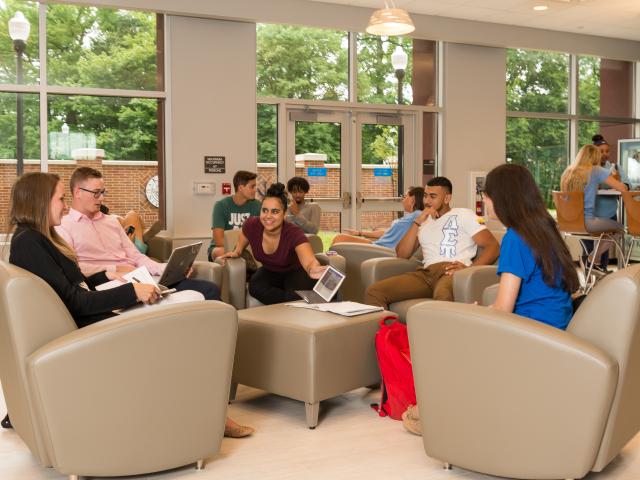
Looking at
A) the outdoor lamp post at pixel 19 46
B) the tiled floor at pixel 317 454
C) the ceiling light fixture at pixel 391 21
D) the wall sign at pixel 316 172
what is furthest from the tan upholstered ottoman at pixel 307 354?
the wall sign at pixel 316 172

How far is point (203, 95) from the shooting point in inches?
333

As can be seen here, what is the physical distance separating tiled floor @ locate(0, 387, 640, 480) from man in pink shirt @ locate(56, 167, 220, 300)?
3.63 feet

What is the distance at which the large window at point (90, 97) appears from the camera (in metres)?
7.87

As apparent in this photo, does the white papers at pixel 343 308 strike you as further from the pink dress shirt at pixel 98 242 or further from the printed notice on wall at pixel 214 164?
the printed notice on wall at pixel 214 164

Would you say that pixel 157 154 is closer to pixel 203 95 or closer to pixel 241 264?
pixel 203 95

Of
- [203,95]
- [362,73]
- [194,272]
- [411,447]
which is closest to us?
[411,447]

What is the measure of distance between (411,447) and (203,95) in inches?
235

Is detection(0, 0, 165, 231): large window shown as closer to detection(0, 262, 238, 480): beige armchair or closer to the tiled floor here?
the tiled floor

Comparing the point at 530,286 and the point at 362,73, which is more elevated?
the point at 362,73

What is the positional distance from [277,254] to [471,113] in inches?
237

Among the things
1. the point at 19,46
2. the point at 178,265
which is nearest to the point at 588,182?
the point at 178,265

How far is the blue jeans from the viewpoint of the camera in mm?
4762

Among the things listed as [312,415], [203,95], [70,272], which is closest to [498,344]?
[312,415]

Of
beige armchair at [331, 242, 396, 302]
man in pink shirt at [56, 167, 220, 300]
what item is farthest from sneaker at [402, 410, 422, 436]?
beige armchair at [331, 242, 396, 302]
